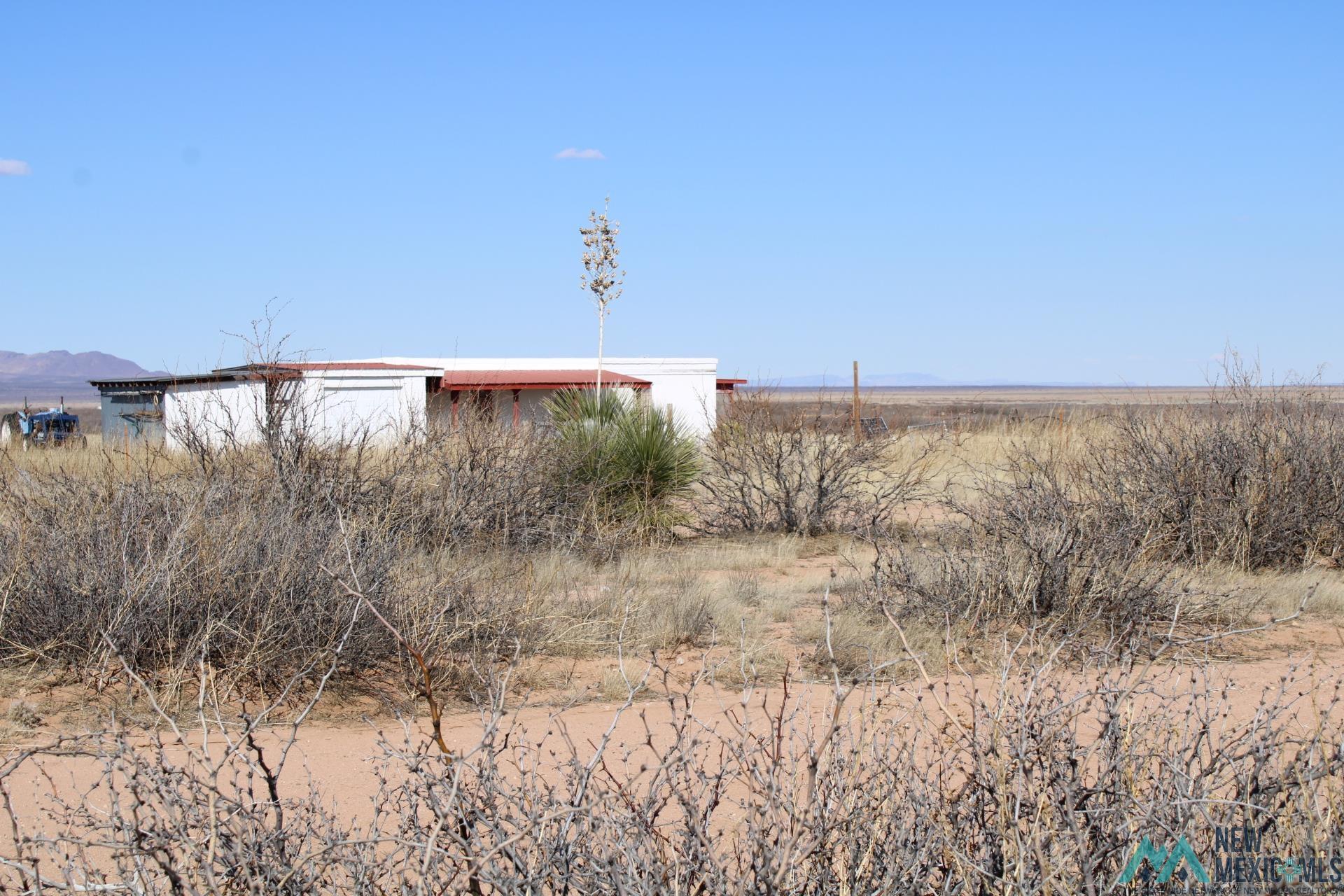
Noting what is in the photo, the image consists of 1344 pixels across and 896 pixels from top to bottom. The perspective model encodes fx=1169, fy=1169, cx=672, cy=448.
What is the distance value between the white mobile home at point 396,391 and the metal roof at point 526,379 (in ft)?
0.14

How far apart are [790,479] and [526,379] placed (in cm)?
1686

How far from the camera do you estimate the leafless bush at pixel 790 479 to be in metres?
14.7

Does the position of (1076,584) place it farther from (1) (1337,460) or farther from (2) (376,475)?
(2) (376,475)

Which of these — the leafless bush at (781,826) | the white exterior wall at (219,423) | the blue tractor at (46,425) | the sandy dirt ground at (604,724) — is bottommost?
the sandy dirt ground at (604,724)

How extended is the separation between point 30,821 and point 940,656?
5.67 meters

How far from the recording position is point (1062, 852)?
3025 mm

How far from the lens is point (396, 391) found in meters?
26.2

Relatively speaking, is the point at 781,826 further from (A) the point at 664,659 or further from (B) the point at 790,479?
(B) the point at 790,479

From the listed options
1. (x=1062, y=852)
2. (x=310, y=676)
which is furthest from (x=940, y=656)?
(x=1062, y=852)

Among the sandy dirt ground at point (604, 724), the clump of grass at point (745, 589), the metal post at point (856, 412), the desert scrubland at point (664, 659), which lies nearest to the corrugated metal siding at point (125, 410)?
the desert scrubland at point (664, 659)

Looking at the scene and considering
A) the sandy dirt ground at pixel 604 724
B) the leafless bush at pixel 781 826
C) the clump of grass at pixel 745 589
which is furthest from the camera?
the clump of grass at pixel 745 589

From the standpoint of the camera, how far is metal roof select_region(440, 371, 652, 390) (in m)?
28.5

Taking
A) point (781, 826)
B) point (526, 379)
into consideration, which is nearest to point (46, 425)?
point (526, 379)

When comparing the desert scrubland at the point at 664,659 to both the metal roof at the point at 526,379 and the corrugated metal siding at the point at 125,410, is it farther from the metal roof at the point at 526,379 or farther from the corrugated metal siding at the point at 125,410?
the metal roof at the point at 526,379
